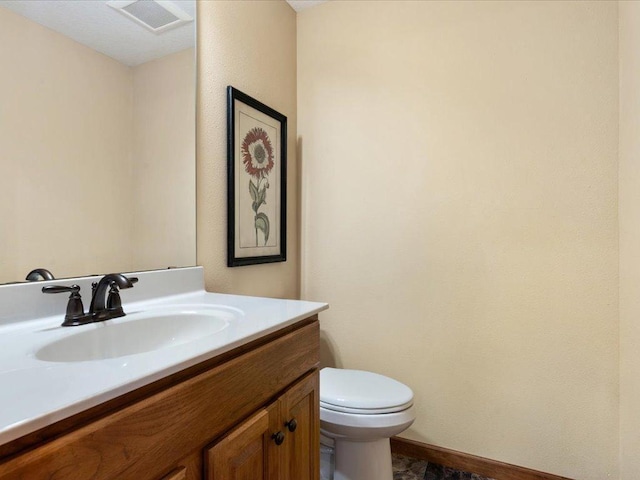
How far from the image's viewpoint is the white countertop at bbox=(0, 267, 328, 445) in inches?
17.1

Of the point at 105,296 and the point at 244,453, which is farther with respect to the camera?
the point at 105,296

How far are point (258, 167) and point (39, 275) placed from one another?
3.26 ft

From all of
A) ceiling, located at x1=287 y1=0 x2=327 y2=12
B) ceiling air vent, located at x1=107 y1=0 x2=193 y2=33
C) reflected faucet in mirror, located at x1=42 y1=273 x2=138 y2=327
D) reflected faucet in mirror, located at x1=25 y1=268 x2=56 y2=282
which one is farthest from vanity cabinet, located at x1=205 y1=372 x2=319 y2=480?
ceiling, located at x1=287 y1=0 x2=327 y2=12

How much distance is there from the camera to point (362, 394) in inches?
53.4

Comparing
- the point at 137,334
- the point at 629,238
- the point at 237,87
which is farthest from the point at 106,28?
the point at 629,238

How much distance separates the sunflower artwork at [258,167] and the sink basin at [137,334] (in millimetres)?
670

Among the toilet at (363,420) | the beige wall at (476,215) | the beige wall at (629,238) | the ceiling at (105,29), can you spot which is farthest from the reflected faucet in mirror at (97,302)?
the beige wall at (629,238)

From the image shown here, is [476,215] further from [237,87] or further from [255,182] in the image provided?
[237,87]

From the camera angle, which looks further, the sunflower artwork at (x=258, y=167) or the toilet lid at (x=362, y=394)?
the sunflower artwork at (x=258, y=167)

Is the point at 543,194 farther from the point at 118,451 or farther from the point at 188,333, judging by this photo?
the point at 118,451

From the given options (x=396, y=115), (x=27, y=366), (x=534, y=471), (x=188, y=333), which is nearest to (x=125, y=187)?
(x=188, y=333)

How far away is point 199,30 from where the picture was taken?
1382 mm

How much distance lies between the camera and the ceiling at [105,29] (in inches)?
37.3

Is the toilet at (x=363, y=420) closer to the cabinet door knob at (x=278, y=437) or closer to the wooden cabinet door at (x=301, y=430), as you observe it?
the wooden cabinet door at (x=301, y=430)
